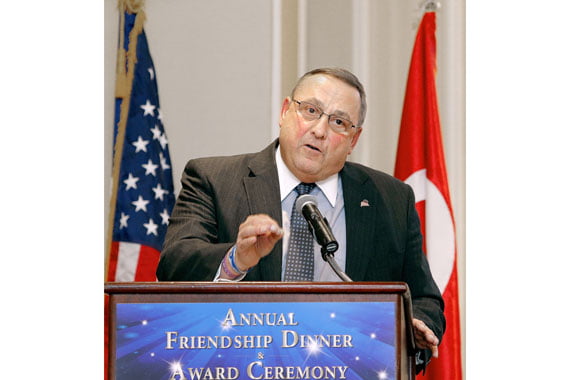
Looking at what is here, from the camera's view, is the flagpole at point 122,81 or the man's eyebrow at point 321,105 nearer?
the man's eyebrow at point 321,105

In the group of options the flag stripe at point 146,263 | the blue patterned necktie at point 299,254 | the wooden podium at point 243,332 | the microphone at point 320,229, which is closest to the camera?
the wooden podium at point 243,332

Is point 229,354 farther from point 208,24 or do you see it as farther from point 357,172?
point 208,24

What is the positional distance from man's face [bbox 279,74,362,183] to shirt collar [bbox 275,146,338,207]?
18 mm

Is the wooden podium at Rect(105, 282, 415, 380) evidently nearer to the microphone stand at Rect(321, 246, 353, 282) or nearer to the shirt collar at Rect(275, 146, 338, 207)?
the microphone stand at Rect(321, 246, 353, 282)

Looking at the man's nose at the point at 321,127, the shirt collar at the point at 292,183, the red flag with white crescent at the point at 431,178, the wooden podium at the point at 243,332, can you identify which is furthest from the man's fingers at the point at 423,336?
the red flag with white crescent at the point at 431,178

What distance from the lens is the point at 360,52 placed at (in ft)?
16.9

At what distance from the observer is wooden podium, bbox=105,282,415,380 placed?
1890 mm

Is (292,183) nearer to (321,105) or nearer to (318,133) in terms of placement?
(318,133)

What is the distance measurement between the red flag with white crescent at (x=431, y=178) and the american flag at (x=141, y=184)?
129 centimetres

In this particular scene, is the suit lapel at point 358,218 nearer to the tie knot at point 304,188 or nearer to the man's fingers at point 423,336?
the tie knot at point 304,188

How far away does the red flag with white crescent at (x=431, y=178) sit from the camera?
4.07 m

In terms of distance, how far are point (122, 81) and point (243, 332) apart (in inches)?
114

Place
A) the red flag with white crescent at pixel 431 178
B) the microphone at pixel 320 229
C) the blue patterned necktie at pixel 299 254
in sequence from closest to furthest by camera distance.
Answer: the microphone at pixel 320 229 → the blue patterned necktie at pixel 299 254 → the red flag with white crescent at pixel 431 178

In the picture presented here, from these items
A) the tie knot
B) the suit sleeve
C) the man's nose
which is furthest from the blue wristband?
the man's nose
